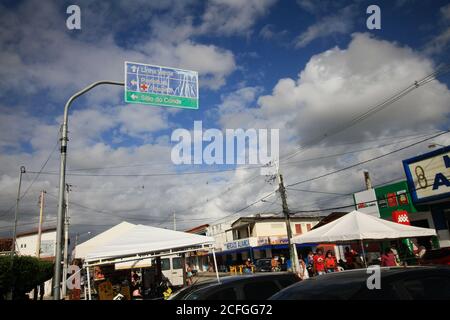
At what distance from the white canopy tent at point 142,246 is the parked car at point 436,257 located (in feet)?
28.1

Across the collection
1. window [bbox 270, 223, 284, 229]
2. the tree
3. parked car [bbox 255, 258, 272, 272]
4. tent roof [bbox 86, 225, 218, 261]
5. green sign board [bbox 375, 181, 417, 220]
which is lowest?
parked car [bbox 255, 258, 272, 272]

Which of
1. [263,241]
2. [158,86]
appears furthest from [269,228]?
[158,86]

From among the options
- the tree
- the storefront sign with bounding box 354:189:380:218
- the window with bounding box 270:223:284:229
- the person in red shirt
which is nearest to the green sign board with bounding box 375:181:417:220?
the storefront sign with bounding box 354:189:380:218

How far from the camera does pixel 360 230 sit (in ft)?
38.1

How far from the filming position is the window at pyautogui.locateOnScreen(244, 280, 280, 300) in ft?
18.5

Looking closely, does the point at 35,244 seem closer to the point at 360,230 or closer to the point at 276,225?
the point at 276,225

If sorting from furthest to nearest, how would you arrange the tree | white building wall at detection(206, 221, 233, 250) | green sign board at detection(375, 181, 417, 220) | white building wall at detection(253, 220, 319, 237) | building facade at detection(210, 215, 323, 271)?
1. white building wall at detection(206, 221, 233, 250)
2. white building wall at detection(253, 220, 319, 237)
3. building facade at detection(210, 215, 323, 271)
4. green sign board at detection(375, 181, 417, 220)
5. the tree

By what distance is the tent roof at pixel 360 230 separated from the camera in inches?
457

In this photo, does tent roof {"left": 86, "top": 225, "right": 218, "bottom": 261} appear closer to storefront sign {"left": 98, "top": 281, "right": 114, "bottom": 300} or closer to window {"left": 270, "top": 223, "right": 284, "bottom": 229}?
storefront sign {"left": 98, "top": 281, "right": 114, "bottom": 300}

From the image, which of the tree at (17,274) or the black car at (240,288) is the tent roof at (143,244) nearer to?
the tree at (17,274)

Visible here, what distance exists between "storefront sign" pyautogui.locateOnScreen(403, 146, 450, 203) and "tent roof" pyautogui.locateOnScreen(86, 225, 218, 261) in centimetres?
1451

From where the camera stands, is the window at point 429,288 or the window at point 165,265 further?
the window at point 165,265

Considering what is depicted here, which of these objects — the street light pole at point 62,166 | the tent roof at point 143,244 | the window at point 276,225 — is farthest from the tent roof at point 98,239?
the window at point 276,225
